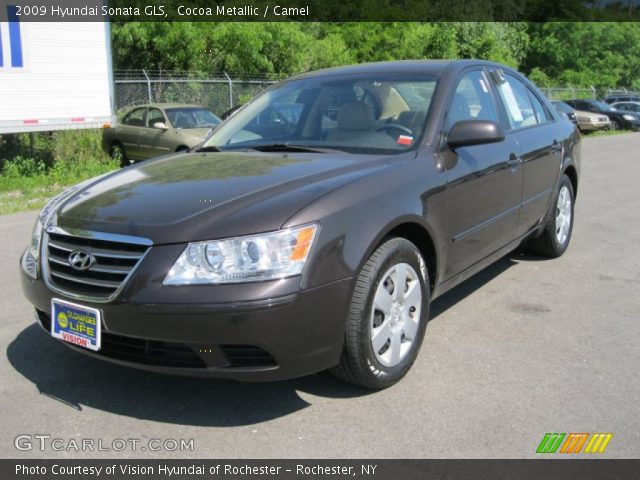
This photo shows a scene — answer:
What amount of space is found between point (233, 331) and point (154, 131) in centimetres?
1221

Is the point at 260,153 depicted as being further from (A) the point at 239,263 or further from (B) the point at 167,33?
(B) the point at 167,33

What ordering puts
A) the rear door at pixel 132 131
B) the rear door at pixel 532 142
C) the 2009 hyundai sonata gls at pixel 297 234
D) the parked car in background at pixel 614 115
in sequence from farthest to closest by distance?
the parked car in background at pixel 614 115 < the rear door at pixel 132 131 < the rear door at pixel 532 142 < the 2009 hyundai sonata gls at pixel 297 234

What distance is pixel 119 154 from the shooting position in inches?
576

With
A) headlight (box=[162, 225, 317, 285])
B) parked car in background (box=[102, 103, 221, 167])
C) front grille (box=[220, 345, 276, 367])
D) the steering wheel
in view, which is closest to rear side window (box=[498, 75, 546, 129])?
the steering wheel

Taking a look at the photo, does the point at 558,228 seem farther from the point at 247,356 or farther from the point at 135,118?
the point at 135,118

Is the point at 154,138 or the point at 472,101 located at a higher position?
the point at 472,101

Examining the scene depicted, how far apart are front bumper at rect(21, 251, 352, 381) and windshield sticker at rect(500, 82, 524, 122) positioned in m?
2.65

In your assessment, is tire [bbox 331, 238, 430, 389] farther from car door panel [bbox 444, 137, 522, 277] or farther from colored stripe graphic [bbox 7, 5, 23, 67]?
colored stripe graphic [bbox 7, 5, 23, 67]

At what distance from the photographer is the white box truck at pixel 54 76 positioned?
11469 mm

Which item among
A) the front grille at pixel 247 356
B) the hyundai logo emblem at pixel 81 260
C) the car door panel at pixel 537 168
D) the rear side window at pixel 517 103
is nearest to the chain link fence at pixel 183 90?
the rear side window at pixel 517 103

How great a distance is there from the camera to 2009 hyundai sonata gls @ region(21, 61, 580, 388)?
2.78m
